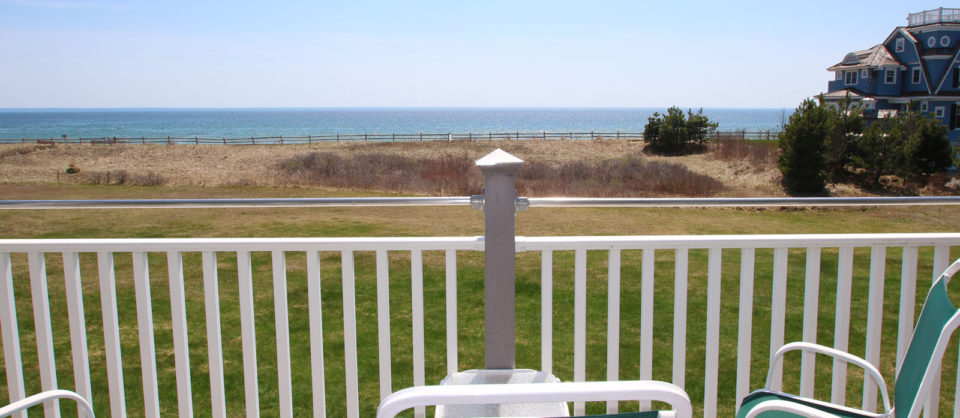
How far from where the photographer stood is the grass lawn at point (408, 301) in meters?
4.00

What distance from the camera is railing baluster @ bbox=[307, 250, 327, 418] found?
1.62 m

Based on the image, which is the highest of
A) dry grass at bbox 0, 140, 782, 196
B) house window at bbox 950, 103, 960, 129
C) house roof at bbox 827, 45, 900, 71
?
house roof at bbox 827, 45, 900, 71

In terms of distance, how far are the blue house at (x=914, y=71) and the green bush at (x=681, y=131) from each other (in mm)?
5369

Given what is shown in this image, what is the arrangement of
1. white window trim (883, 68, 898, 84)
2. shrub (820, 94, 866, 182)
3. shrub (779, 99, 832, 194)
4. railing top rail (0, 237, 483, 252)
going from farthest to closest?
white window trim (883, 68, 898, 84) < shrub (820, 94, 866, 182) < shrub (779, 99, 832, 194) < railing top rail (0, 237, 483, 252)

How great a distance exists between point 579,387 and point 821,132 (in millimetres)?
15943

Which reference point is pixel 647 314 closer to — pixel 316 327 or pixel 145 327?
pixel 316 327

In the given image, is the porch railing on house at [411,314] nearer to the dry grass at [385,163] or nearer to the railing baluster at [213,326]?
the railing baluster at [213,326]

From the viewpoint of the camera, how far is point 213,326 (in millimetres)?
1669

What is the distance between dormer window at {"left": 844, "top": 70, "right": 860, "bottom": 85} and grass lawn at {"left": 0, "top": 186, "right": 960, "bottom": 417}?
1797 cm

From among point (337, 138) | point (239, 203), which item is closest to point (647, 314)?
point (239, 203)

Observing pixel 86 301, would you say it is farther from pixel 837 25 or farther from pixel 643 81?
pixel 643 81

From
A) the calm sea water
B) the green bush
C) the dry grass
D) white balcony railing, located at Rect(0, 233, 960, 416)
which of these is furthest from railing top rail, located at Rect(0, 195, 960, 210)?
the calm sea water

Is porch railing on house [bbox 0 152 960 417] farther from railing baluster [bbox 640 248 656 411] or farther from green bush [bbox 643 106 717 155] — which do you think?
green bush [bbox 643 106 717 155]

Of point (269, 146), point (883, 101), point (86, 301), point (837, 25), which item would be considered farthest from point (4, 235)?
point (883, 101)
